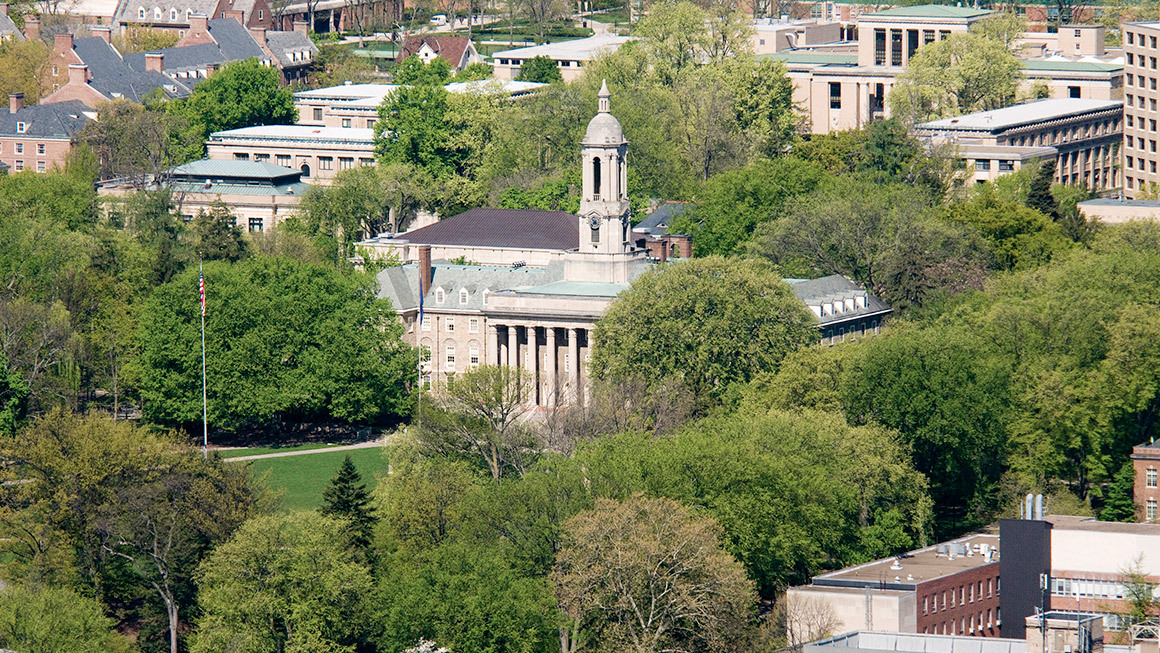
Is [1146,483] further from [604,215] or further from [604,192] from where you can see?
[604,192]

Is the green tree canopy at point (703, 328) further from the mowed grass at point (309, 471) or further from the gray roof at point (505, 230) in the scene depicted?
the gray roof at point (505, 230)

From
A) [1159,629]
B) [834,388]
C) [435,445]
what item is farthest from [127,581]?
[1159,629]

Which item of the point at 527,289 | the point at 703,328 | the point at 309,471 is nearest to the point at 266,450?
the point at 309,471

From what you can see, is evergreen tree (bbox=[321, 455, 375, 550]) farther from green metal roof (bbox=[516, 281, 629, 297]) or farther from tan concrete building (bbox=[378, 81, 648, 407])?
green metal roof (bbox=[516, 281, 629, 297])

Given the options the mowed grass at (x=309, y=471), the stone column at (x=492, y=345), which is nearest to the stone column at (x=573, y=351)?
the stone column at (x=492, y=345)

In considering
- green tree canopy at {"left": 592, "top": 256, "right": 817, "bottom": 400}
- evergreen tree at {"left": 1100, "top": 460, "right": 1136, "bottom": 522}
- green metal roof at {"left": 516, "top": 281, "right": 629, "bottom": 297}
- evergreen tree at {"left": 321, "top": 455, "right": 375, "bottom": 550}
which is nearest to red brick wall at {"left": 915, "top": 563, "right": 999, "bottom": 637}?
evergreen tree at {"left": 1100, "top": 460, "right": 1136, "bottom": 522}
